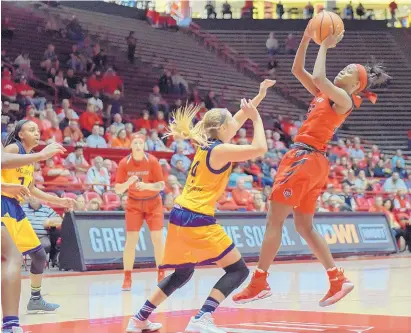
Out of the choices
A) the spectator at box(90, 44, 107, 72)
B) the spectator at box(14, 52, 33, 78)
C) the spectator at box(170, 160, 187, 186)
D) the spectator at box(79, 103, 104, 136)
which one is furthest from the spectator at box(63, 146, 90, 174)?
the spectator at box(90, 44, 107, 72)

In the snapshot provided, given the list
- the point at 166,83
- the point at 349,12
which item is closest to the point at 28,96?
the point at 166,83

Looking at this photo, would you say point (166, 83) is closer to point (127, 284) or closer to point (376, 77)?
point (127, 284)

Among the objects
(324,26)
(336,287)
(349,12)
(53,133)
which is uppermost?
(349,12)

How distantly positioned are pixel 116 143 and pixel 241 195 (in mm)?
2566

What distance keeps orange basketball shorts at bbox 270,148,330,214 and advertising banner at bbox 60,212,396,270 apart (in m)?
5.60

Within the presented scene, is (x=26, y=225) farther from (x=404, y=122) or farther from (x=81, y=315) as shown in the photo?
(x=404, y=122)

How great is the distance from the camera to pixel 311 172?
554 cm

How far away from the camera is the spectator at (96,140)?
1449 centimetres

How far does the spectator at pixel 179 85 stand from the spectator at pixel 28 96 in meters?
5.44

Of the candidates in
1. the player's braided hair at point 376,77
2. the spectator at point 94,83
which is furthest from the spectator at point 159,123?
the player's braided hair at point 376,77

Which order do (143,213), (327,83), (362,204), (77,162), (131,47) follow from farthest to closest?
(131,47) → (362,204) → (77,162) → (143,213) → (327,83)

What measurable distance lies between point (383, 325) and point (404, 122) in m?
18.8

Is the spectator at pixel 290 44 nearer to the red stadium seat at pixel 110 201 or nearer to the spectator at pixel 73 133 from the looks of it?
the spectator at pixel 73 133

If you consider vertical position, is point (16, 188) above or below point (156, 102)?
above
